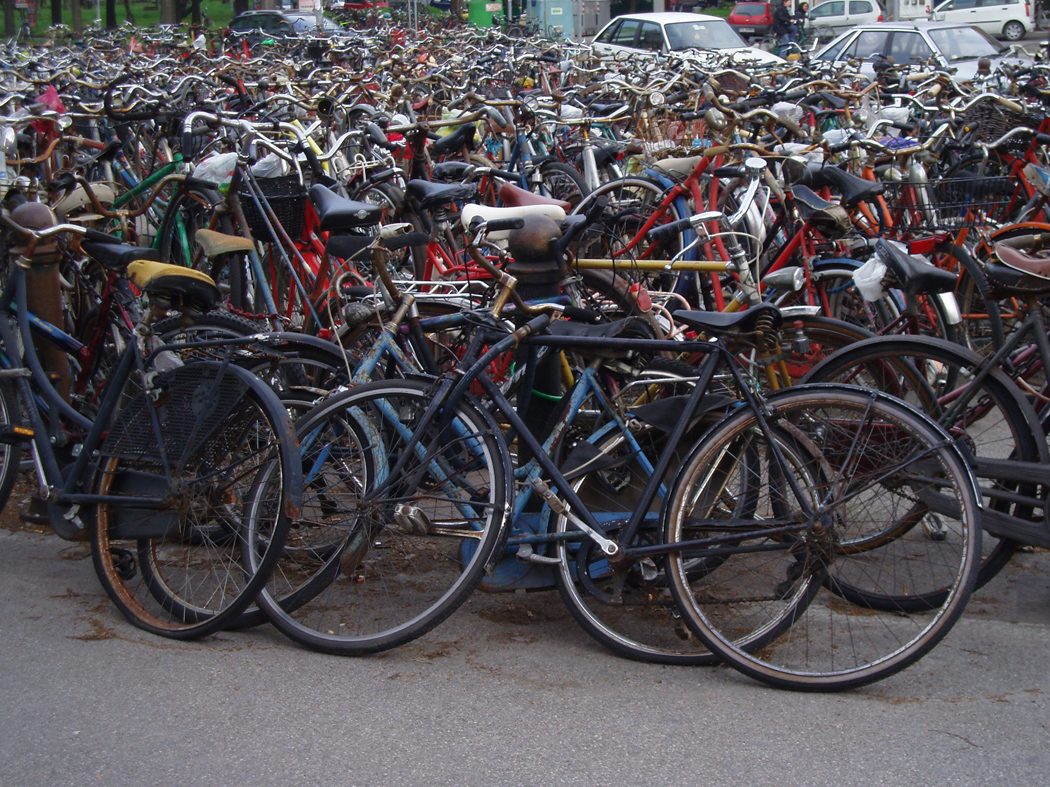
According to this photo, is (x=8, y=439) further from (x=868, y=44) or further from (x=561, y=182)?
(x=868, y=44)

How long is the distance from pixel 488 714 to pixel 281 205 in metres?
3.02

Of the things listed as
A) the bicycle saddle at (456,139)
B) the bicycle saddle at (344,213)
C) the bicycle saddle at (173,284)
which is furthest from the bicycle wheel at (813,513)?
the bicycle saddle at (456,139)

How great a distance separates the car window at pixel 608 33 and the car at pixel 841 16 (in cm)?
1179

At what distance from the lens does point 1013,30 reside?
3023cm

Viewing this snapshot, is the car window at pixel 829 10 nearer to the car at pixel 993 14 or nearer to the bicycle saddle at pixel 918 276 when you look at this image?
the car at pixel 993 14

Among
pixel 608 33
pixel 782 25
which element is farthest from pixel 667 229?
pixel 782 25

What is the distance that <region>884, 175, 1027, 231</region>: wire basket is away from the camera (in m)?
5.09

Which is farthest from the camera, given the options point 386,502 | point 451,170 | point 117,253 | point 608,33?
point 608,33

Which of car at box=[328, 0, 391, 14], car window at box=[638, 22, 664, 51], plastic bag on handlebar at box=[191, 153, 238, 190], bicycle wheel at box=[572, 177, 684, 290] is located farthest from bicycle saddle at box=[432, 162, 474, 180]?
car at box=[328, 0, 391, 14]

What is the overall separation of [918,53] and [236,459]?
1543 centimetres

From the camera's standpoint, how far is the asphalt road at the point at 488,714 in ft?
8.81

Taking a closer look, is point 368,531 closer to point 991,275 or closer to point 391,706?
point 391,706

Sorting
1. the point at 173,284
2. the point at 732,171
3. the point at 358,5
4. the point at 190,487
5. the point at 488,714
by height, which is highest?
the point at 358,5

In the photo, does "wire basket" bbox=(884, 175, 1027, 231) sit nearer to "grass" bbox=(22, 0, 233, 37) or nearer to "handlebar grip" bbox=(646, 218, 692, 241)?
"handlebar grip" bbox=(646, 218, 692, 241)
